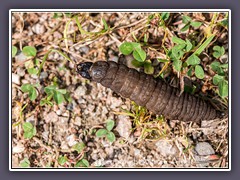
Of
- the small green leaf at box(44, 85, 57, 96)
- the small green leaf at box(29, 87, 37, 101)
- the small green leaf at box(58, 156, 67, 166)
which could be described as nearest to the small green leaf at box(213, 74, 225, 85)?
the small green leaf at box(44, 85, 57, 96)

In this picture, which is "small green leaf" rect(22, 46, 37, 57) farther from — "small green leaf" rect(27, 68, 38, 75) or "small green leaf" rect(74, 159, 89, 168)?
"small green leaf" rect(74, 159, 89, 168)

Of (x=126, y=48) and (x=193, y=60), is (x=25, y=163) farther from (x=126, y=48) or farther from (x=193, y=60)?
(x=193, y=60)

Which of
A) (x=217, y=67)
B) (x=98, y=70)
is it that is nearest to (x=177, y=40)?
(x=217, y=67)

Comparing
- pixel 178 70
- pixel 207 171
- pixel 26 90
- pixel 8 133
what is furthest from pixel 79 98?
pixel 207 171

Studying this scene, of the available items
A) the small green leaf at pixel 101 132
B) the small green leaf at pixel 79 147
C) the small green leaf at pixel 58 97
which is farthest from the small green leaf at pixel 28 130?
the small green leaf at pixel 101 132

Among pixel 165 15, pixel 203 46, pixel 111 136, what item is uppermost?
pixel 165 15

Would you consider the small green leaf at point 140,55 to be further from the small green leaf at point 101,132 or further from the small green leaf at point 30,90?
the small green leaf at point 30,90
